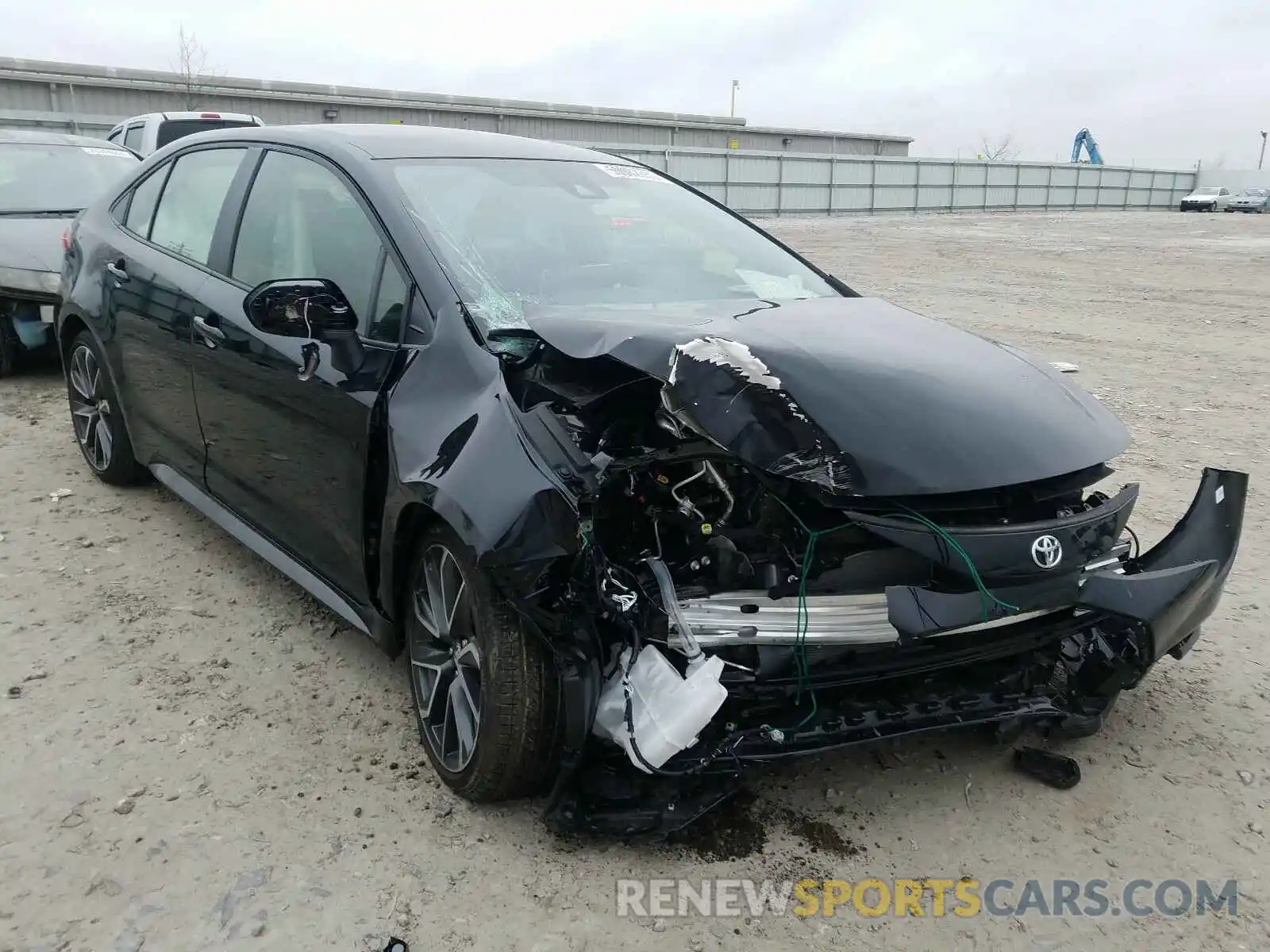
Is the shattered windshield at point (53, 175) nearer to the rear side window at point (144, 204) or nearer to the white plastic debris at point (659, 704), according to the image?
the rear side window at point (144, 204)

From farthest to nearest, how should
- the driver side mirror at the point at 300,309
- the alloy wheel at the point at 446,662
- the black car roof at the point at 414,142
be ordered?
the black car roof at the point at 414,142 < the driver side mirror at the point at 300,309 < the alloy wheel at the point at 446,662

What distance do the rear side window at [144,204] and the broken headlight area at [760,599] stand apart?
106 inches

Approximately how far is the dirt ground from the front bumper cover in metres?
0.18

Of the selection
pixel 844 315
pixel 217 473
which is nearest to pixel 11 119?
pixel 217 473

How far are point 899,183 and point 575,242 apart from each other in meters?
39.0

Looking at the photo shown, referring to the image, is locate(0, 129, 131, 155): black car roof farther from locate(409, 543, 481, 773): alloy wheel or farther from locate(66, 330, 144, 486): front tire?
locate(409, 543, 481, 773): alloy wheel

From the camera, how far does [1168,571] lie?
251 centimetres

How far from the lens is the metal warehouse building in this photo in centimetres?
2592

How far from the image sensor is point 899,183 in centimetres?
3934

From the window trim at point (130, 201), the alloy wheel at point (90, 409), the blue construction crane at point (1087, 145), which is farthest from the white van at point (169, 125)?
the blue construction crane at point (1087, 145)

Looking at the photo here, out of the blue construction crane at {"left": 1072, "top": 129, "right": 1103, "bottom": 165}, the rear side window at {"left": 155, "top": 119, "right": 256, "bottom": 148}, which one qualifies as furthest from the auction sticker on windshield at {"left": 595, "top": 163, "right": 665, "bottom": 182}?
the blue construction crane at {"left": 1072, "top": 129, "right": 1103, "bottom": 165}

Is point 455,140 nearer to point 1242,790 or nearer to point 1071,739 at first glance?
point 1071,739

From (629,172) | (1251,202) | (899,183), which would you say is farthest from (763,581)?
(1251,202)

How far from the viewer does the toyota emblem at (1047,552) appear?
7.66 ft
